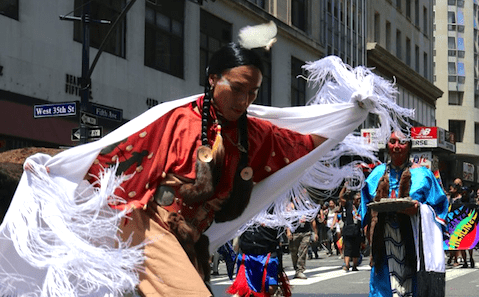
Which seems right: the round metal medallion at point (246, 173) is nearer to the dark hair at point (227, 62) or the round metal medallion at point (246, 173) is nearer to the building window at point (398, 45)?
the dark hair at point (227, 62)

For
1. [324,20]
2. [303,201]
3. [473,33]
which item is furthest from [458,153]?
[303,201]

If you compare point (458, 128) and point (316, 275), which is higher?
point (458, 128)

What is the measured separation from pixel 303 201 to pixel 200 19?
19.1 m

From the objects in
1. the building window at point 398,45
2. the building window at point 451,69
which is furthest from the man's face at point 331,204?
the building window at point 451,69

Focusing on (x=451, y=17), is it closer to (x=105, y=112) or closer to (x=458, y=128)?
(x=458, y=128)

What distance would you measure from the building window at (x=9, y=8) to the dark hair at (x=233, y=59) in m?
12.7

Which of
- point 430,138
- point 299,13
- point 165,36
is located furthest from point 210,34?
point 430,138

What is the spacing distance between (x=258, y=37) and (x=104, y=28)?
1570 cm

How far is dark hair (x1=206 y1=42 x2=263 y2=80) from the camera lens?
4.10m

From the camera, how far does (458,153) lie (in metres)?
70.4

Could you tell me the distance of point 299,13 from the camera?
103ft

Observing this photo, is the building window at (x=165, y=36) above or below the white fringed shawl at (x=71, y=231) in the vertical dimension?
above

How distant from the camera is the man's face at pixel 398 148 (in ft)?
24.3

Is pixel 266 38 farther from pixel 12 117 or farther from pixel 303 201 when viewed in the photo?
pixel 12 117
